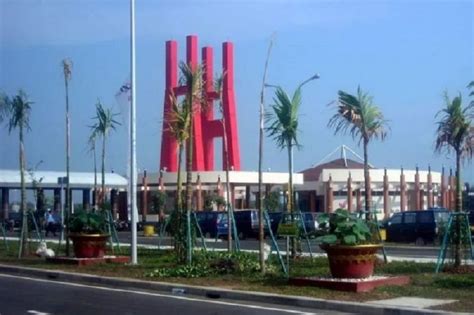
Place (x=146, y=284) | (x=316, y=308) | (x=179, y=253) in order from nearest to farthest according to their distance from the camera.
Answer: (x=316, y=308), (x=146, y=284), (x=179, y=253)

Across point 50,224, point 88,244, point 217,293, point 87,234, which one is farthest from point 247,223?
point 217,293

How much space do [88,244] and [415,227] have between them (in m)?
19.5

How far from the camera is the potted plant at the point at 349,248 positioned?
1923 centimetres

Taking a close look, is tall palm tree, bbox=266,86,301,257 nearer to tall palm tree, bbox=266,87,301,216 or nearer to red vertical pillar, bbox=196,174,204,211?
tall palm tree, bbox=266,87,301,216

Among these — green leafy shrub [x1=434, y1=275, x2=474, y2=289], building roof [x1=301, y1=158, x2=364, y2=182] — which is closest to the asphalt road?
green leafy shrub [x1=434, y1=275, x2=474, y2=289]

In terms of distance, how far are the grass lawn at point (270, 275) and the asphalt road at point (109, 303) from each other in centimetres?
153

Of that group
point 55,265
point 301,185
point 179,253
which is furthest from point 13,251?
point 301,185

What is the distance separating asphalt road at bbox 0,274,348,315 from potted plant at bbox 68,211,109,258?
598cm

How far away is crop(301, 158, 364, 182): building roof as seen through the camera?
83456 millimetres

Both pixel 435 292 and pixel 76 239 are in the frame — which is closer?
pixel 435 292

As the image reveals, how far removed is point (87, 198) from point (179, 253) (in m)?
49.6

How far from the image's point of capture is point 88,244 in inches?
1104

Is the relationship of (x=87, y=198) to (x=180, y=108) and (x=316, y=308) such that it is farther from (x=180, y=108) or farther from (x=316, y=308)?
(x=316, y=308)

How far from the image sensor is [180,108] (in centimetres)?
2722
